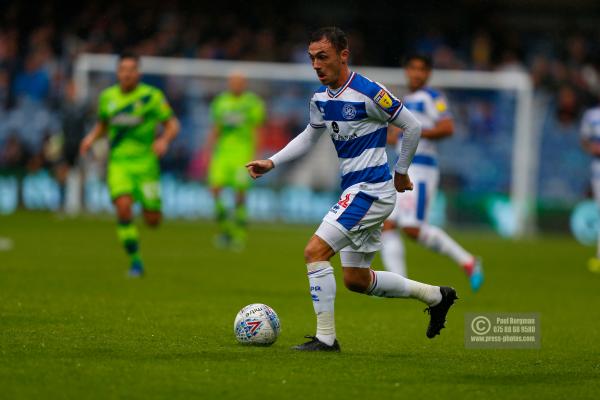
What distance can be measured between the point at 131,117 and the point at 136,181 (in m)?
0.74

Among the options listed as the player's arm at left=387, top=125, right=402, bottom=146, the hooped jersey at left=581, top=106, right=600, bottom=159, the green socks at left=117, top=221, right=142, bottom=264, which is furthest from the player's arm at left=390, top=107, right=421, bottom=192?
the hooped jersey at left=581, top=106, right=600, bottom=159

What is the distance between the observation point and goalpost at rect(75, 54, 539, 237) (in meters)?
24.7

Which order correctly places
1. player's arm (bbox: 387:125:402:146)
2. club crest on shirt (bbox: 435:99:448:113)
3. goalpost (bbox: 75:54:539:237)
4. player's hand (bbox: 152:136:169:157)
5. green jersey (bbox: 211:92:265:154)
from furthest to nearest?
goalpost (bbox: 75:54:539:237)
green jersey (bbox: 211:92:265:154)
player's hand (bbox: 152:136:169:157)
club crest on shirt (bbox: 435:99:448:113)
player's arm (bbox: 387:125:402:146)

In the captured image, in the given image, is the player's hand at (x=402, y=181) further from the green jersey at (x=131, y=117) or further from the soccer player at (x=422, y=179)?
the green jersey at (x=131, y=117)

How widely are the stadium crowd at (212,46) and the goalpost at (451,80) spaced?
830mm

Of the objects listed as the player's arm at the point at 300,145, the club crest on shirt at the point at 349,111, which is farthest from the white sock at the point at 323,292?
the club crest on shirt at the point at 349,111

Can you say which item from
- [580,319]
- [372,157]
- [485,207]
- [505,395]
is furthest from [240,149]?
[505,395]

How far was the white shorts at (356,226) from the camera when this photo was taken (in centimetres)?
804

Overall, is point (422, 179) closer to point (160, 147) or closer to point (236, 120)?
point (160, 147)

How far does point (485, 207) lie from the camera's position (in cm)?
2475

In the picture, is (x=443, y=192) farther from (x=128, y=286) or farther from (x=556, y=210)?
(x=128, y=286)

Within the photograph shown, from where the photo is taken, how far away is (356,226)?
8.06 metres

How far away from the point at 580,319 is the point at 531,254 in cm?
904

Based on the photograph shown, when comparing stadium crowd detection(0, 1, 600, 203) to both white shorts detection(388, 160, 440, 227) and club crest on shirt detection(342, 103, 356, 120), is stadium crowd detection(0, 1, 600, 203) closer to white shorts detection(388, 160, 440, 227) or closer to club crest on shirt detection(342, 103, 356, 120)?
white shorts detection(388, 160, 440, 227)
